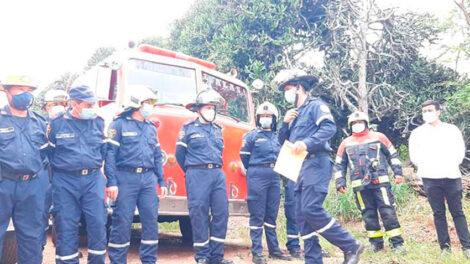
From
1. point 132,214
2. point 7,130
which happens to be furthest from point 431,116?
point 7,130

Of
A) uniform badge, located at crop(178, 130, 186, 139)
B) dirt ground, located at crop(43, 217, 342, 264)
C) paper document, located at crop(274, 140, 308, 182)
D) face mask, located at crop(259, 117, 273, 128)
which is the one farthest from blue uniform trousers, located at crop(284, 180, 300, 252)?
uniform badge, located at crop(178, 130, 186, 139)

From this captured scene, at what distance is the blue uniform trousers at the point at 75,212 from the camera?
4215 millimetres

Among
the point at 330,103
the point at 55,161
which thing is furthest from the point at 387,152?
the point at 330,103

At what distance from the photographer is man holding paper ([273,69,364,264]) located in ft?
14.5

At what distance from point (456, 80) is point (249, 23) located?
524 cm

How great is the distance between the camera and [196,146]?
526 cm

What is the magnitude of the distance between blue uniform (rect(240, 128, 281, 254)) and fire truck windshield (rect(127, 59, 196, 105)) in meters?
0.99

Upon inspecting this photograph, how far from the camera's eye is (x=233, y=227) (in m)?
9.52

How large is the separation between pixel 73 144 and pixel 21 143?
45 centimetres

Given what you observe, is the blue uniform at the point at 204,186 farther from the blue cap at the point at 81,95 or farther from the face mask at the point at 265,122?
the blue cap at the point at 81,95

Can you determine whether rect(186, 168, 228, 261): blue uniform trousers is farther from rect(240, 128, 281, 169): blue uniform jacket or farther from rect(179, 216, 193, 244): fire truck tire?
rect(179, 216, 193, 244): fire truck tire

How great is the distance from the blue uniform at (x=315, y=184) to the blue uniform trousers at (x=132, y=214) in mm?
1510

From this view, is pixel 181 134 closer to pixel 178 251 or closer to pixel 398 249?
pixel 178 251

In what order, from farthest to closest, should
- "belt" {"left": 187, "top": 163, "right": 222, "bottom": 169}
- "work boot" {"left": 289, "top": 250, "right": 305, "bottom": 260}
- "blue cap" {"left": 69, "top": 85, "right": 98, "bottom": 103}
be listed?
"work boot" {"left": 289, "top": 250, "right": 305, "bottom": 260}
"belt" {"left": 187, "top": 163, "right": 222, "bottom": 169}
"blue cap" {"left": 69, "top": 85, "right": 98, "bottom": 103}
